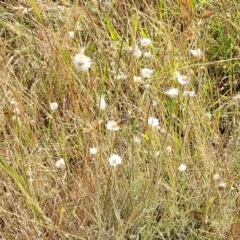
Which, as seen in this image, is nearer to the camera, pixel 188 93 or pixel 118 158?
pixel 118 158

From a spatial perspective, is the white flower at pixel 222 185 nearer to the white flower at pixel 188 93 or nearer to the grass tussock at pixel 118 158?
the grass tussock at pixel 118 158

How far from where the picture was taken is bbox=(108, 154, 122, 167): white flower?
130 cm

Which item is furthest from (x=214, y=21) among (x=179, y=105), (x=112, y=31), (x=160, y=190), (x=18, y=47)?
(x=160, y=190)

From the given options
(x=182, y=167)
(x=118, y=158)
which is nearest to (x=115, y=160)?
(x=118, y=158)

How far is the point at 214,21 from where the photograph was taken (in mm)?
2004

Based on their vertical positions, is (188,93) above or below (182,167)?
above

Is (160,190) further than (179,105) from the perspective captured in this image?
No

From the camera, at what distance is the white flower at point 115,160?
1297mm

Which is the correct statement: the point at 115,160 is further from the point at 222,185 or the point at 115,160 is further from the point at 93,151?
the point at 222,185

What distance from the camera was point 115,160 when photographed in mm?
1312

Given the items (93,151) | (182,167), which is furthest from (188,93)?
(93,151)

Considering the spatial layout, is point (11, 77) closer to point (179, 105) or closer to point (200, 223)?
point (179, 105)

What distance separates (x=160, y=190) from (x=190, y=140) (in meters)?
0.20

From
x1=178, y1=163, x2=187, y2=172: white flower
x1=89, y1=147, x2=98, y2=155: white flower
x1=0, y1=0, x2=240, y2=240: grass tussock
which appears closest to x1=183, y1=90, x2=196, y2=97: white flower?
x1=0, y1=0, x2=240, y2=240: grass tussock
